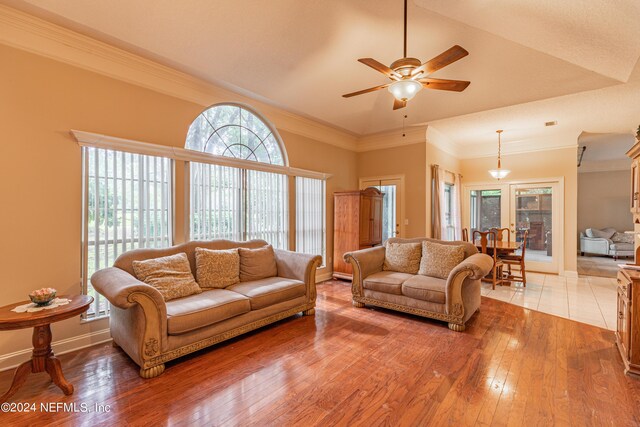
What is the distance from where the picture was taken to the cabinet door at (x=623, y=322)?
247 centimetres

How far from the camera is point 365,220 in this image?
553 centimetres

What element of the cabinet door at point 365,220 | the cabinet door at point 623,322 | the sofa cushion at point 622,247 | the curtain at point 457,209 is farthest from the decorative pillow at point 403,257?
the sofa cushion at point 622,247

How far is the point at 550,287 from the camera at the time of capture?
523cm

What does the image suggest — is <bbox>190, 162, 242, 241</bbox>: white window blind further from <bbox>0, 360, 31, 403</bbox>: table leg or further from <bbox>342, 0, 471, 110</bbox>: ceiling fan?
<bbox>342, 0, 471, 110</bbox>: ceiling fan

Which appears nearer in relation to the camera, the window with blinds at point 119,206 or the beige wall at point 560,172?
the window with blinds at point 119,206

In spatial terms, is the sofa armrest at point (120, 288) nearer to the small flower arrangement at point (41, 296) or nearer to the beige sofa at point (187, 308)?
the beige sofa at point (187, 308)

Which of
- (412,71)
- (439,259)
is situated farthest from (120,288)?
(439,259)

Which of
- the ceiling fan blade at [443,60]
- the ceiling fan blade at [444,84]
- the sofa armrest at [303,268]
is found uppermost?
the ceiling fan blade at [443,60]

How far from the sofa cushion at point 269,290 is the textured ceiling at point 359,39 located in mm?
2612

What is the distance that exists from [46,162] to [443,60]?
3629 mm

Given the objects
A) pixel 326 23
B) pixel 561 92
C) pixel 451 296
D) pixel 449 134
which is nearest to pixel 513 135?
pixel 449 134

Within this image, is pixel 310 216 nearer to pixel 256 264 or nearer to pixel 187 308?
pixel 256 264

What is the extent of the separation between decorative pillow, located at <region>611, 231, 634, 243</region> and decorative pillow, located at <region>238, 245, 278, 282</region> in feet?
33.8

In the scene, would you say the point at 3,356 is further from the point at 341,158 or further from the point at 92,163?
the point at 341,158
